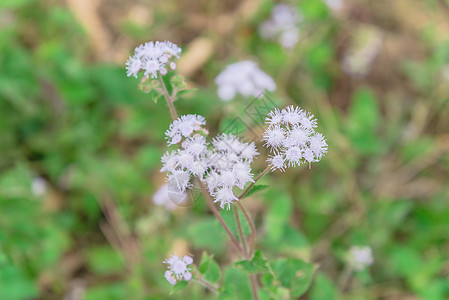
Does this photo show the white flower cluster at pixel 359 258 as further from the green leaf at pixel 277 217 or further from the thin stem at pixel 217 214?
the thin stem at pixel 217 214

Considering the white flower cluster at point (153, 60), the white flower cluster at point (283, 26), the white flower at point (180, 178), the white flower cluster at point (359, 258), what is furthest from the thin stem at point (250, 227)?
the white flower cluster at point (283, 26)

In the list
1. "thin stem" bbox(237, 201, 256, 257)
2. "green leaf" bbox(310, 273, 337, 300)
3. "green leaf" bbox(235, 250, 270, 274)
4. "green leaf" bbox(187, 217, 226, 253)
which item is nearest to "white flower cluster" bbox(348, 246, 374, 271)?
"green leaf" bbox(310, 273, 337, 300)

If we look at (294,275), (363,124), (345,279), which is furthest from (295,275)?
(363,124)

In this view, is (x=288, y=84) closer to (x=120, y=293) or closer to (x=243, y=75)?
(x=243, y=75)

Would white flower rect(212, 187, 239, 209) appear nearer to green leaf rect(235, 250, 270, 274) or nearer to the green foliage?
green leaf rect(235, 250, 270, 274)

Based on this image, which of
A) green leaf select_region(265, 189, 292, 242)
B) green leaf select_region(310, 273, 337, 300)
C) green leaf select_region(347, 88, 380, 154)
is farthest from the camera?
green leaf select_region(347, 88, 380, 154)

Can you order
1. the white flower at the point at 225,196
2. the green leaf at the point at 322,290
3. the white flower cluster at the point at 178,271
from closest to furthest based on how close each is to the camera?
the white flower at the point at 225,196, the white flower cluster at the point at 178,271, the green leaf at the point at 322,290

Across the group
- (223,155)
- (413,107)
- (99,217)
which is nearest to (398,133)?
(413,107)

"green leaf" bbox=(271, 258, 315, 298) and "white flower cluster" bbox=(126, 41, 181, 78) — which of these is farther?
"green leaf" bbox=(271, 258, 315, 298)
